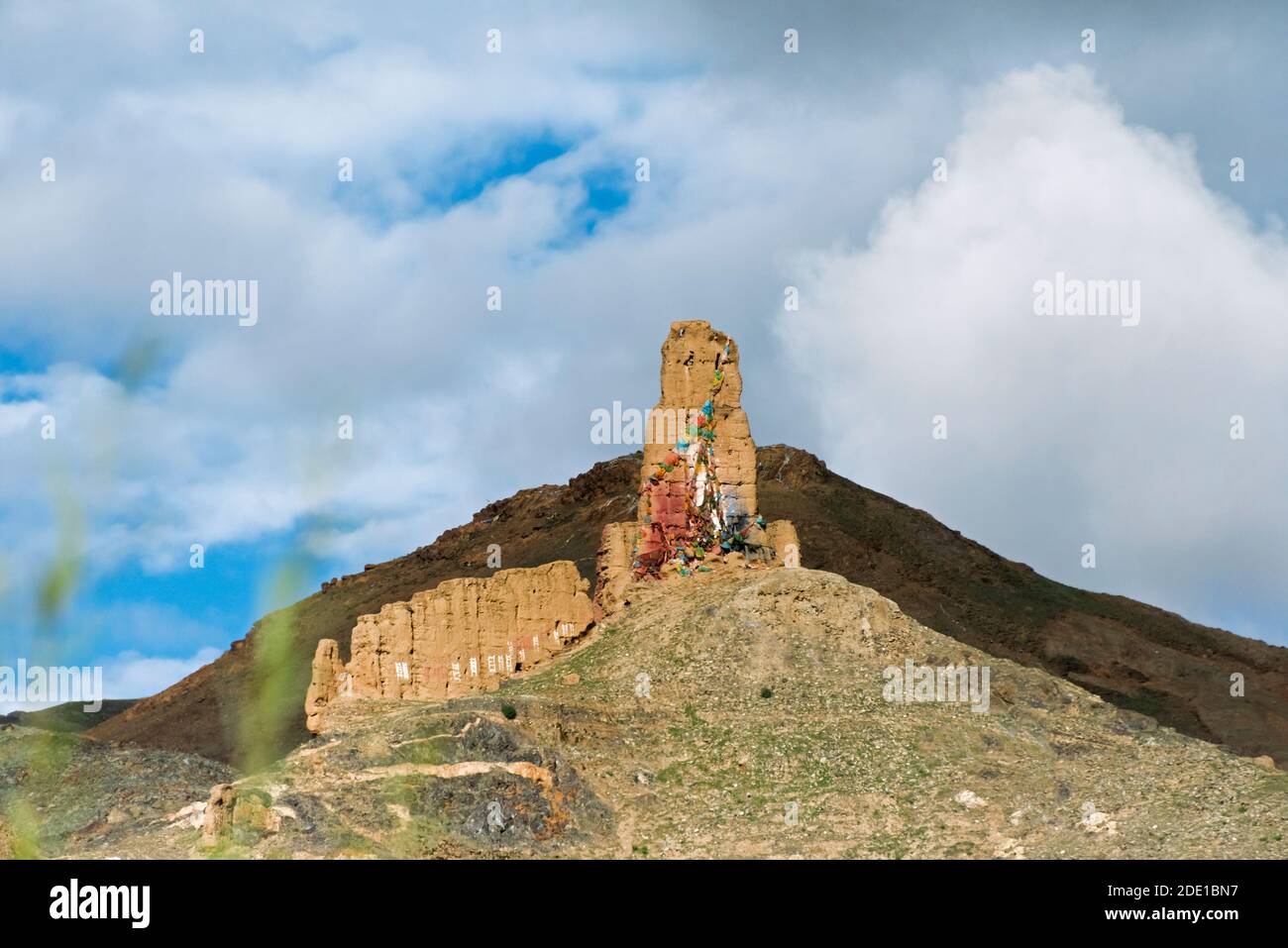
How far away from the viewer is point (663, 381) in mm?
69312

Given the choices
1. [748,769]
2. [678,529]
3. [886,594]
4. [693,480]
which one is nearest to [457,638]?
[678,529]

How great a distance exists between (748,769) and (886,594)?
6891 cm

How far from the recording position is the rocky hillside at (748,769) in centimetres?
4966

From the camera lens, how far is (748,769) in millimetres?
56656

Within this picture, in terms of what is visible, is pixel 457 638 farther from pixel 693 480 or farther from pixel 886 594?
pixel 886 594

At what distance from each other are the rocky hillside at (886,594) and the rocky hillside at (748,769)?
4361 centimetres

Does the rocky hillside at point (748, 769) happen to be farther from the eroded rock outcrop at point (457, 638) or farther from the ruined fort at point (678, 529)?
the ruined fort at point (678, 529)

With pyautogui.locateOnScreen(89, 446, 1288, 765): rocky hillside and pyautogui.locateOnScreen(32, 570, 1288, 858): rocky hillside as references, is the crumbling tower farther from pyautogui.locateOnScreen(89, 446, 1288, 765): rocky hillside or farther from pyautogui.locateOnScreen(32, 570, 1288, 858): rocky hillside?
pyautogui.locateOnScreen(89, 446, 1288, 765): rocky hillside

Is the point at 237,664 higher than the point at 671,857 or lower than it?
higher

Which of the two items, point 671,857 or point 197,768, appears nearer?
point 671,857
